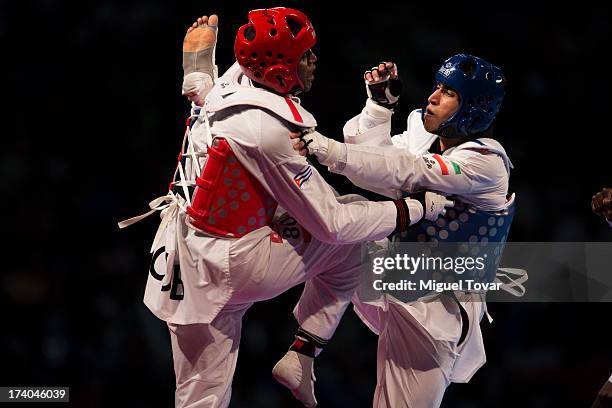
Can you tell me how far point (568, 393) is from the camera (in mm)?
5566

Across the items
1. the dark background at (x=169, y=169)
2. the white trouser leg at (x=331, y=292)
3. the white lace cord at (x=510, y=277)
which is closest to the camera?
the white trouser leg at (x=331, y=292)

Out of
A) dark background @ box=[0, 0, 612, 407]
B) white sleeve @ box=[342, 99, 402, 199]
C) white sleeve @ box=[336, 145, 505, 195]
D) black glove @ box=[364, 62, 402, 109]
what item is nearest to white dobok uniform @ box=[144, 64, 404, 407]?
white sleeve @ box=[336, 145, 505, 195]

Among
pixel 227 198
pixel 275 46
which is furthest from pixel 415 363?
pixel 275 46

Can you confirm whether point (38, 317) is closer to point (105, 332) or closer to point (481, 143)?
point (105, 332)

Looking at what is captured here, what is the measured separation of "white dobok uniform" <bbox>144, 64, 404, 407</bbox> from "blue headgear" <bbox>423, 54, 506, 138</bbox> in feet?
1.83

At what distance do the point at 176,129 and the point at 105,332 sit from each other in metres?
1.28

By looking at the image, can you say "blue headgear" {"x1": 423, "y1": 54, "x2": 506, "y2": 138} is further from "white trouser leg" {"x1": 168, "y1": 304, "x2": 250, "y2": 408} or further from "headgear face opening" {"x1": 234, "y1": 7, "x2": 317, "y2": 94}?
"white trouser leg" {"x1": 168, "y1": 304, "x2": 250, "y2": 408}

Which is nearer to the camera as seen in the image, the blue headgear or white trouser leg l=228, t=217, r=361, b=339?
white trouser leg l=228, t=217, r=361, b=339

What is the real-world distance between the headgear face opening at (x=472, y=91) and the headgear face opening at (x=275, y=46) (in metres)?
0.68

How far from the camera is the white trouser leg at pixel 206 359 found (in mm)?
3822

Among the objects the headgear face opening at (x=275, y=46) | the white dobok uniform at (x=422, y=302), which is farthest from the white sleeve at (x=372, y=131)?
the headgear face opening at (x=275, y=46)

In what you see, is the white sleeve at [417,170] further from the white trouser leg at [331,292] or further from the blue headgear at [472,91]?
the white trouser leg at [331,292]

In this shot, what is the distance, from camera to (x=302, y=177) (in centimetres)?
361

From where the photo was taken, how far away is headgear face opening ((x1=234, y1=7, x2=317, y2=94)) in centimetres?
362
